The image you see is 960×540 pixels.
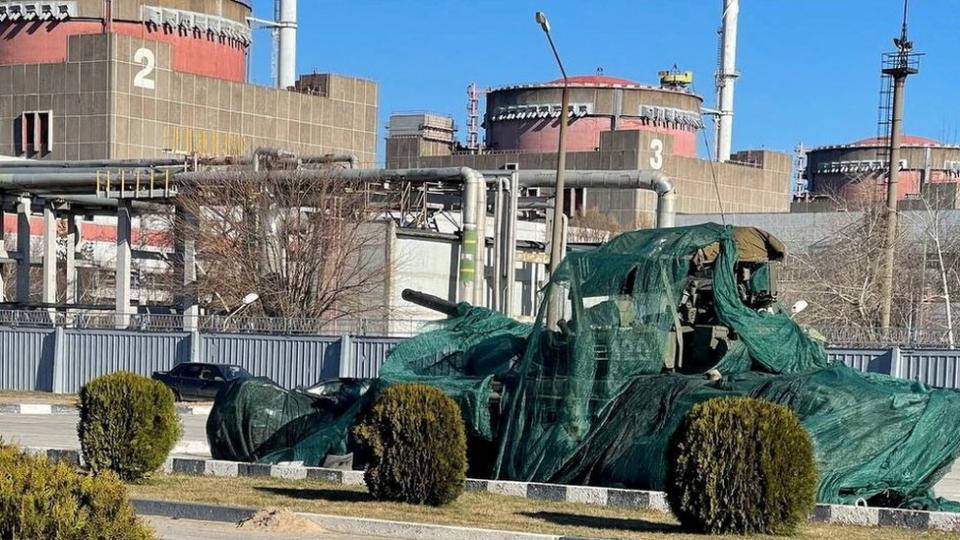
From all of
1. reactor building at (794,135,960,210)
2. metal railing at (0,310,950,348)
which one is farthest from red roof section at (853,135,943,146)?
metal railing at (0,310,950,348)

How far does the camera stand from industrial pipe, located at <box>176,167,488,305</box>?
4062 centimetres

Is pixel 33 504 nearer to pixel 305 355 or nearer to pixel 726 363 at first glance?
pixel 726 363

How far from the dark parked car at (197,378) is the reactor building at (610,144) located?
45098 mm

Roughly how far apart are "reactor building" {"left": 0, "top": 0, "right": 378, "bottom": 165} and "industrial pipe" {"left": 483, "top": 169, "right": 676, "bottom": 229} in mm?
22625

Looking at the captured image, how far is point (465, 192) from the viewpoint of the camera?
137 ft

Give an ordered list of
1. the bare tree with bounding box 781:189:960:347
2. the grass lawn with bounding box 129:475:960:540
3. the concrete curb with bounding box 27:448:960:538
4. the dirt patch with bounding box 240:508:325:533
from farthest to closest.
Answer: the bare tree with bounding box 781:189:960:347 < the concrete curb with bounding box 27:448:960:538 < the grass lawn with bounding box 129:475:960:540 < the dirt patch with bounding box 240:508:325:533

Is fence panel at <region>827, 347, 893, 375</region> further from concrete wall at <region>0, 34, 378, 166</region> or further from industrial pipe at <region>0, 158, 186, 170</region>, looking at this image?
Result: concrete wall at <region>0, 34, 378, 166</region>

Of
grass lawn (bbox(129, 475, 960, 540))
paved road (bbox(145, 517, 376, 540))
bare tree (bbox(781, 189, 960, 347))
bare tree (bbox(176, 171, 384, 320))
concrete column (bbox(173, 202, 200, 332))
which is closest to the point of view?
paved road (bbox(145, 517, 376, 540))

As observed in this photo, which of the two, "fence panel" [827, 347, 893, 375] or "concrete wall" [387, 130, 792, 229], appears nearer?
"fence panel" [827, 347, 893, 375]

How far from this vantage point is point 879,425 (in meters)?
16.5

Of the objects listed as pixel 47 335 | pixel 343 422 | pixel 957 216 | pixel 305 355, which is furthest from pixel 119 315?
pixel 957 216

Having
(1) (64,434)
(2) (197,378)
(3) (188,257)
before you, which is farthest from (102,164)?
(1) (64,434)

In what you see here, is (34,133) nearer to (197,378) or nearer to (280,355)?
(280,355)

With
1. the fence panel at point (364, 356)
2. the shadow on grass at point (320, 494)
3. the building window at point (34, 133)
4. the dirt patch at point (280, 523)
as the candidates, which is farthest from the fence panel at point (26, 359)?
the building window at point (34, 133)
